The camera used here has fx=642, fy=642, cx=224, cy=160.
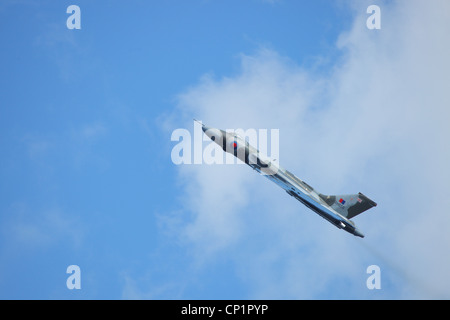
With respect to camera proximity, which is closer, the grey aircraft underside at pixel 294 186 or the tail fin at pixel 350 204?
the grey aircraft underside at pixel 294 186

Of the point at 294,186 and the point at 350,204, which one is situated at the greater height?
the point at 294,186

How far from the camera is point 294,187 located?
2827 inches

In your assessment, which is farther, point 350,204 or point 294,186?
point 350,204

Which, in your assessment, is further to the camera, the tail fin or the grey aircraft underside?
the tail fin

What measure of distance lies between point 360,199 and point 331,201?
3.28 m

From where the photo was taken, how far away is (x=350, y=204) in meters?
73.4

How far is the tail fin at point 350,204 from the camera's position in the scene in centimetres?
7312

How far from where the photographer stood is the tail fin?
73.1 m

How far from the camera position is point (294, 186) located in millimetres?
71812

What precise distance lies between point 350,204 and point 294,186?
23.2 ft

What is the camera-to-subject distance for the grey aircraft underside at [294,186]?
234 feet
